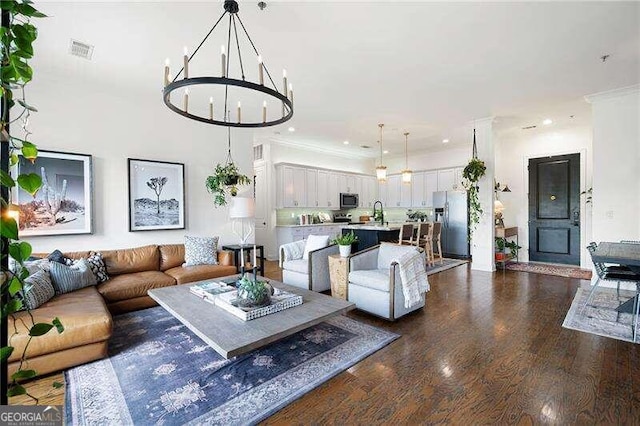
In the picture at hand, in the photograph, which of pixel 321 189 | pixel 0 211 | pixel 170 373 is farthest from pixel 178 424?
pixel 321 189

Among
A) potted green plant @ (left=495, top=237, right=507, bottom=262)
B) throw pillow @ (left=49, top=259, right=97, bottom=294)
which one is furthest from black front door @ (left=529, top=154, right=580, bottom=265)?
throw pillow @ (left=49, top=259, right=97, bottom=294)

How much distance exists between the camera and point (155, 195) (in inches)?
179

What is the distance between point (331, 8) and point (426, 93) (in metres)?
2.36

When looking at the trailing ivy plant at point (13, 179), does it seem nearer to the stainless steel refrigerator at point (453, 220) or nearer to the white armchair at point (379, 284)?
the white armchair at point (379, 284)

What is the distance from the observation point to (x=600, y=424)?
176cm

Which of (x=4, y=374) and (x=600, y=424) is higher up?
(x=4, y=374)

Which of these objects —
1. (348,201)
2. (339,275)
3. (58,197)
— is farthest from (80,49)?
(348,201)

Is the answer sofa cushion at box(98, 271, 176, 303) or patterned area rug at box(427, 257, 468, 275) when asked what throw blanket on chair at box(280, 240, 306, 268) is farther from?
patterned area rug at box(427, 257, 468, 275)

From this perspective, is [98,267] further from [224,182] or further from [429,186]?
[429,186]

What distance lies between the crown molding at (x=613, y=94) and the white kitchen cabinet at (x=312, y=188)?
5.34 metres

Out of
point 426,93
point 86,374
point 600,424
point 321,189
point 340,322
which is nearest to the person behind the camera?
point 600,424

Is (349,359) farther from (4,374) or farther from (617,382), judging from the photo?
(4,374)

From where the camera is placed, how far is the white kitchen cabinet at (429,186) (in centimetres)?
841

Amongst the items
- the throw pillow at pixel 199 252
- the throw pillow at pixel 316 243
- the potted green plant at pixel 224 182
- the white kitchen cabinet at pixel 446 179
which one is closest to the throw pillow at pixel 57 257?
the throw pillow at pixel 199 252
